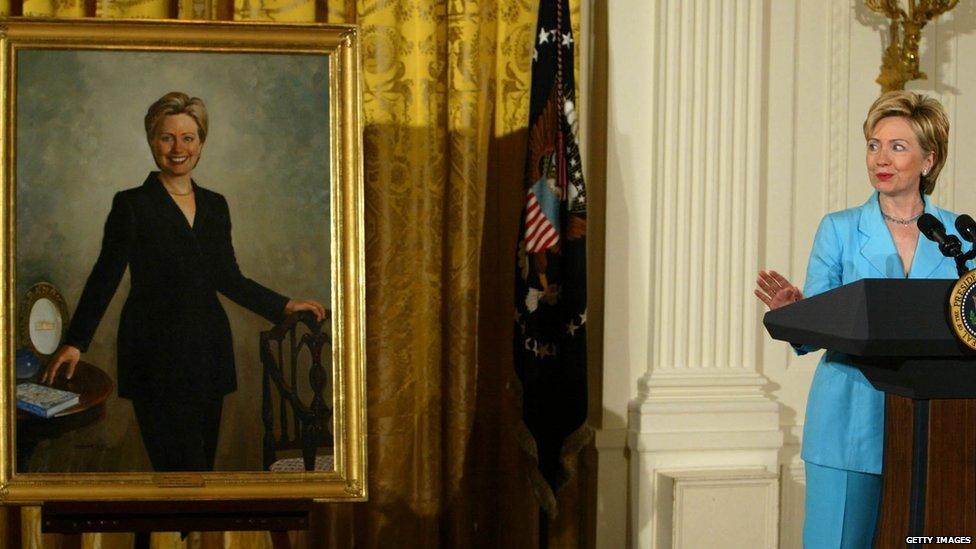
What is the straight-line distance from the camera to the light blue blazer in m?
2.85

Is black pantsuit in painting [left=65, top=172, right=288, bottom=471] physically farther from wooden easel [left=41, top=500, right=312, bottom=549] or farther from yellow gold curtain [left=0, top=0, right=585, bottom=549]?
yellow gold curtain [left=0, top=0, right=585, bottom=549]

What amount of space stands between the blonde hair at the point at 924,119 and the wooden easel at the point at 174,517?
203cm

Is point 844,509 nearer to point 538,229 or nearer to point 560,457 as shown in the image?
point 560,457

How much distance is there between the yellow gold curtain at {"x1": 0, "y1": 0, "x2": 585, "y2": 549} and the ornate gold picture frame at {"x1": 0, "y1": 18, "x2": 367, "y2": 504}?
78 centimetres

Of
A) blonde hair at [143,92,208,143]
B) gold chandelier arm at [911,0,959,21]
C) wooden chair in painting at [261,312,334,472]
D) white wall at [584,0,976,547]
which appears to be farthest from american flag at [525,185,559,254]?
gold chandelier arm at [911,0,959,21]

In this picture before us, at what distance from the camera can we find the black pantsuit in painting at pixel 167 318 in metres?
3.23

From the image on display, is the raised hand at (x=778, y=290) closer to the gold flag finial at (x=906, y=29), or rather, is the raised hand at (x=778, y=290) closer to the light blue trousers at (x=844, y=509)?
the light blue trousers at (x=844, y=509)

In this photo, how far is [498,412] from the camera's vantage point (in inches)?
170

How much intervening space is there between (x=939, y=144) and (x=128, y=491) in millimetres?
2533

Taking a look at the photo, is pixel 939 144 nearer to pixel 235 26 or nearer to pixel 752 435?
pixel 752 435

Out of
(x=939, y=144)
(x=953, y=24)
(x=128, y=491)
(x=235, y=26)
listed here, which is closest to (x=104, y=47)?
(x=235, y=26)

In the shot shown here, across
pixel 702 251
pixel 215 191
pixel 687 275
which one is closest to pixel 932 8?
pixel 702 251

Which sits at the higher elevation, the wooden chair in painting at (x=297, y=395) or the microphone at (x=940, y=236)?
the microphone at (x=940, y=236)

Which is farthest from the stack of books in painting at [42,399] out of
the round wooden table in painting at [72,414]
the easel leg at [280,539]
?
the easel leg at [280,539]
